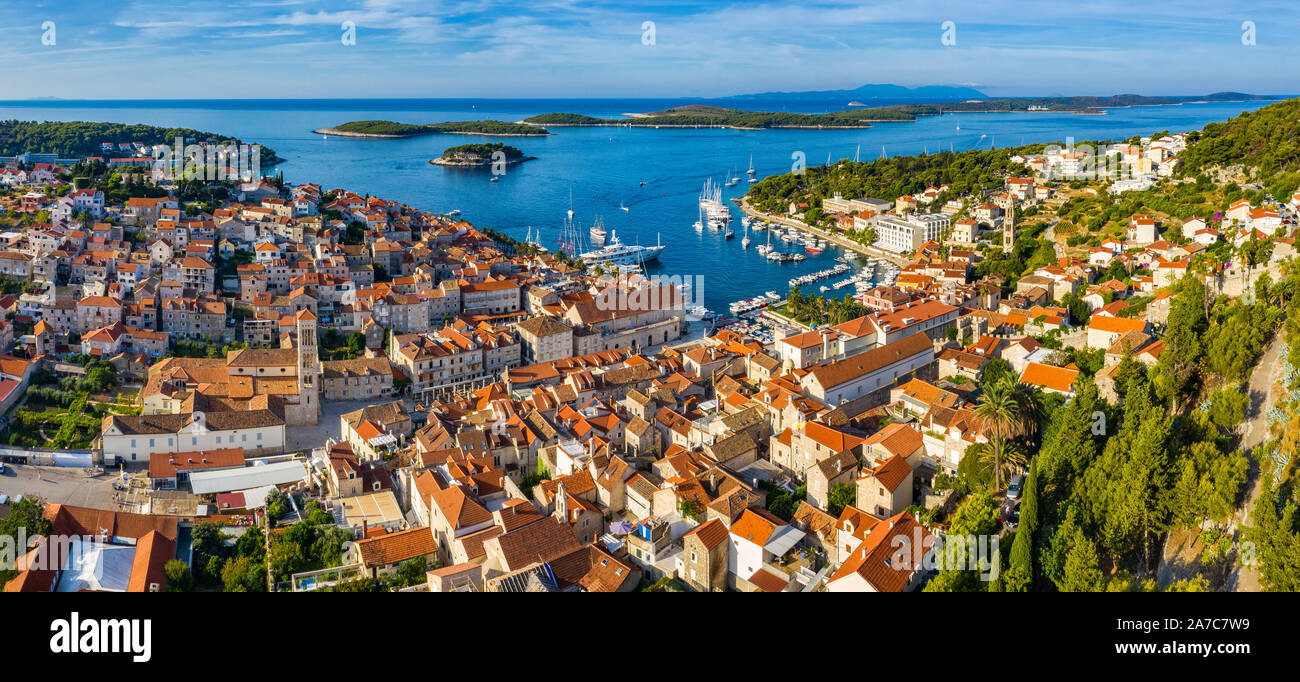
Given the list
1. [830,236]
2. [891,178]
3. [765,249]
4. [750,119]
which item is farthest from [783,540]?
[750,119]

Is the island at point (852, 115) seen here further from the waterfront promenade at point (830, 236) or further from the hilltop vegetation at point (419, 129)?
the waterfront promenade at point (830, 236)

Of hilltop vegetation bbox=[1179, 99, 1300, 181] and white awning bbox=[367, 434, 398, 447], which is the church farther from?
hilltop vegetation bbox=[1179, 99, 1300, 181]

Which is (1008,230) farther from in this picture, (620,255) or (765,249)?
(620,255)

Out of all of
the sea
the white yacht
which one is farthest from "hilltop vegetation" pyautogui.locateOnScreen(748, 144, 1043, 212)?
the white yacht

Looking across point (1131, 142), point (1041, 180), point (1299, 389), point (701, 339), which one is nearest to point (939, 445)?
point (1299, 389)

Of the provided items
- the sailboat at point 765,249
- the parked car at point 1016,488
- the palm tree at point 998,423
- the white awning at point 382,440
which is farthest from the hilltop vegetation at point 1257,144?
the white awning at point 382,440

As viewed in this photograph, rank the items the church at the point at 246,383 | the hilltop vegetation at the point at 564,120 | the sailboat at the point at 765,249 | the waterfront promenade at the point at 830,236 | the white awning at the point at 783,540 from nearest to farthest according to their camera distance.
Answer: the white awning at the point at 783,540 < the church at the point at 246,383 < the waterfront promenade at the point at 830,236 < the sailboat at the point at 765,249 < the hilltop vegetation at the point at 564,120
